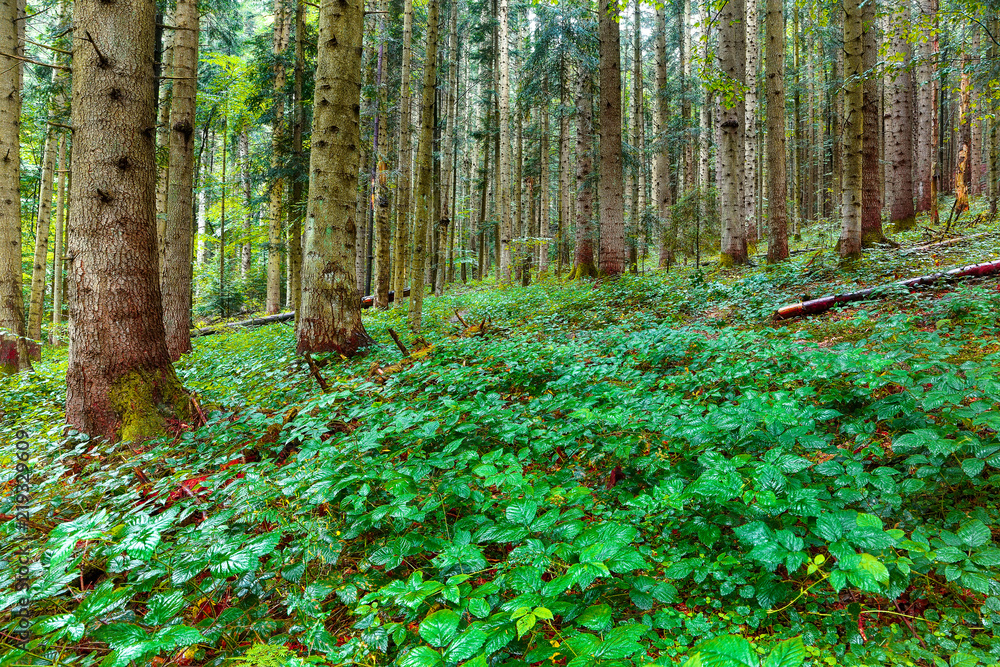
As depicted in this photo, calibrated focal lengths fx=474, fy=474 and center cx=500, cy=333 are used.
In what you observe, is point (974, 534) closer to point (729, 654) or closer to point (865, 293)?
point (729, 654)

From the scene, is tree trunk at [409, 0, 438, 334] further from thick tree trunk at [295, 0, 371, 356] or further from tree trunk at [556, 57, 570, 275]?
tree trunk at [556, 57, 570, 275]

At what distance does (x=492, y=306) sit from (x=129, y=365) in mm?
7061

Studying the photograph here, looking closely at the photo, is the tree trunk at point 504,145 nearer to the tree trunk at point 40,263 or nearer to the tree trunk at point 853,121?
the tree trunk at point 853,121

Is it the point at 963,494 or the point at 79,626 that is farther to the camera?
the point at 963,494

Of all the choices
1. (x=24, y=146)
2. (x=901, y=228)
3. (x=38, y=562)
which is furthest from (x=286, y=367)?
(x=24, y=146)

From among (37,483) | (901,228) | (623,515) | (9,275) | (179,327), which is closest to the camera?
(623,515)

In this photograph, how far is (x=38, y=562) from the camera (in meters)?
2.12

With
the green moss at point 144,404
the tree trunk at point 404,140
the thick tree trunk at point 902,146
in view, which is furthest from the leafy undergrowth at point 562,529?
the thick tree trunk at point 902,146

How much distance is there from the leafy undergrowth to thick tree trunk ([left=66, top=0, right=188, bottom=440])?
41cm

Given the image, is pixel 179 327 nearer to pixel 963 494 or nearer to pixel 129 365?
pixel 129 365

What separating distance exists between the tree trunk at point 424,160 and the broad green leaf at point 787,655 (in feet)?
21.4
